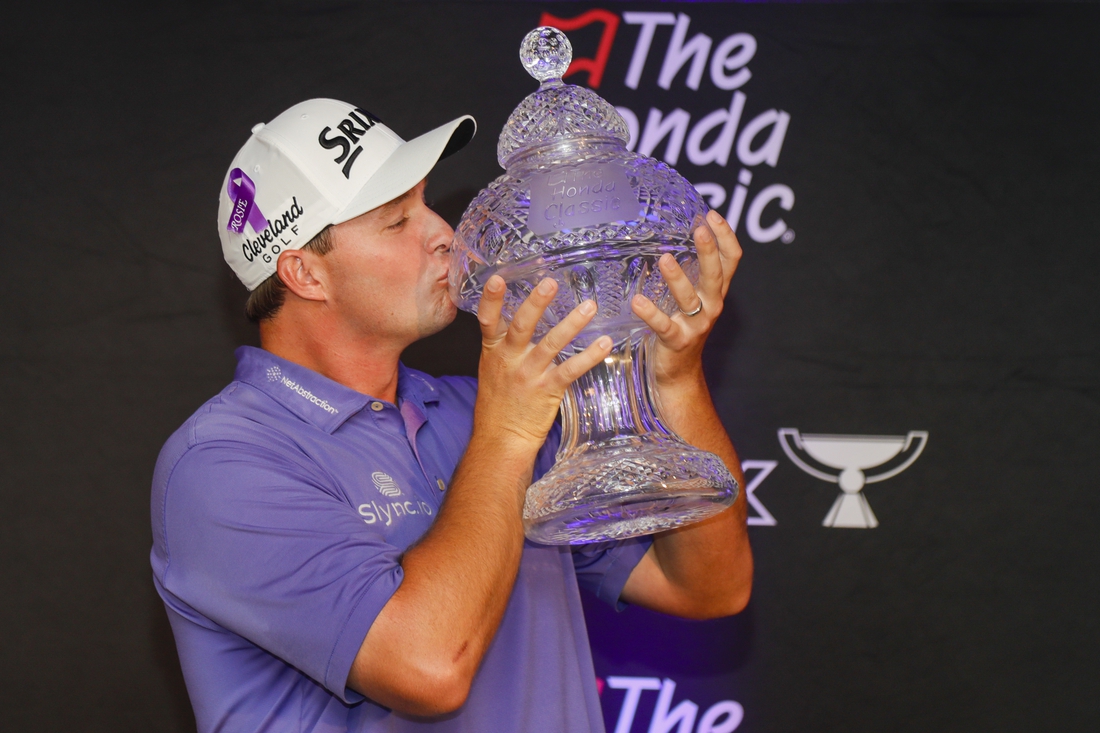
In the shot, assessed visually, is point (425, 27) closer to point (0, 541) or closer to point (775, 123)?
point (775, 123)

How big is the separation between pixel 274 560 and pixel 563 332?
0.41 meters

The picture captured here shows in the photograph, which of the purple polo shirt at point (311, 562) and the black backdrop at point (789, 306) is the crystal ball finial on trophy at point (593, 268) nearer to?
the purple polo shirt at point (311, 562)

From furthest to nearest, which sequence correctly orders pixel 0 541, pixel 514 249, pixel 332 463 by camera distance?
pixel 0 541
pixel 332 463
pixel 514 249

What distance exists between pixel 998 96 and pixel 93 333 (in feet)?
6.75

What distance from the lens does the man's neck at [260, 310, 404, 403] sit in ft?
4.54

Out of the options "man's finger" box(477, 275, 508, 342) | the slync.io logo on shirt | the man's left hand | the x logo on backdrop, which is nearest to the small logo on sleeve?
the slync.io logo on shirt

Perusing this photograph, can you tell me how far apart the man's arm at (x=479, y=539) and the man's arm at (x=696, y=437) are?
0.13m

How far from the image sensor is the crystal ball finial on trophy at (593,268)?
3.16ft

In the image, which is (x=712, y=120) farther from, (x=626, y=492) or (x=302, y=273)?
(x=626, y=492)

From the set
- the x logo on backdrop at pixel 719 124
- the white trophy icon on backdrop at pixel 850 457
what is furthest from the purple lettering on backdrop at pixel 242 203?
the white trophy icon on backdrop at pixel 850 457

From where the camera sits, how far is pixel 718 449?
1.26 meters

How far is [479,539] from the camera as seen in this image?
102 centimetres

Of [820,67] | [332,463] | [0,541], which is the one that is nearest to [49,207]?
[0,541]

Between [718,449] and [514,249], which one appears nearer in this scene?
[514,249]
